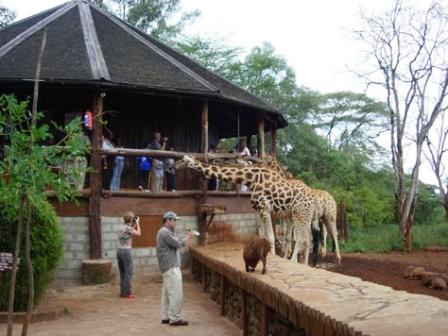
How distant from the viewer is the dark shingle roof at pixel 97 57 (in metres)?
14.0

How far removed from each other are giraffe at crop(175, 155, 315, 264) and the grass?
11305mm

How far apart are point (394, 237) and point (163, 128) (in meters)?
13.5

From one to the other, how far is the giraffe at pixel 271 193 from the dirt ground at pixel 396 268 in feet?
9.72

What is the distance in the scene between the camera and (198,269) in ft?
44.0

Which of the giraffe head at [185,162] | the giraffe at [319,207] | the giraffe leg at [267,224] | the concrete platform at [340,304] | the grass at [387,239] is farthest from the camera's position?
the grass at [387,239]

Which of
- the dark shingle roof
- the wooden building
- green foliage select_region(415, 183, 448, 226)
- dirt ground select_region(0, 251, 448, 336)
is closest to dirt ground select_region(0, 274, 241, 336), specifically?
dirt ground select_region(0, 251, 448, 336)

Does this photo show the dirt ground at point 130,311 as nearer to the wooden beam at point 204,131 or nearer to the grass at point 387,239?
the wooden beam at point 204,131

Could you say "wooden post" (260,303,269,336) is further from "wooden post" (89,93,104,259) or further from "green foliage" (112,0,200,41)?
"green foliage" (112,0,200,41)

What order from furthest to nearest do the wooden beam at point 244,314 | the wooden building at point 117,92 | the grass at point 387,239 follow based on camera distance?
1. the grass at point 387,239
2. the wooden building at point 117,92
3. the wooden beam at point 244,314

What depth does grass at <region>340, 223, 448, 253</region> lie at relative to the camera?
2478cm

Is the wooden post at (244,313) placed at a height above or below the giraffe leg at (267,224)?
below

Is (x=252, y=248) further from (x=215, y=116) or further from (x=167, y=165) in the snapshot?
(x=215, y=116)

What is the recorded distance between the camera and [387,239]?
85.1 ft

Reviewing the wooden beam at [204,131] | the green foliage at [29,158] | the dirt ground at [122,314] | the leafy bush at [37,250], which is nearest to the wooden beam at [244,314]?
the dirt ground at [122,314]
